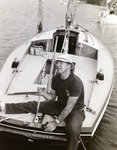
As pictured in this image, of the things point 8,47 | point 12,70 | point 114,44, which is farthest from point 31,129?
point 114,44

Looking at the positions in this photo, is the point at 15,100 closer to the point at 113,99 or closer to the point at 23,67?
the point at 23,67

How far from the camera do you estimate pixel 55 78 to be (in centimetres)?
386

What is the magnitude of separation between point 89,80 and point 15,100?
7.65ft

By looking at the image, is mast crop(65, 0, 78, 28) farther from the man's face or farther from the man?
the man's face

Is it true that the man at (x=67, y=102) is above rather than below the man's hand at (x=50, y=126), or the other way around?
above

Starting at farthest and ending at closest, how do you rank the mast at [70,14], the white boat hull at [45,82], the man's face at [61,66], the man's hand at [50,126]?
the mast at [70,14] → the white boat hull at [45,82] → the man's hand at [50,126] → the man's face at [61,66]

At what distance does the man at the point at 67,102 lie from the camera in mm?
3598

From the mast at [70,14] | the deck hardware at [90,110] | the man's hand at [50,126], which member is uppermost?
the mast at [70,14]

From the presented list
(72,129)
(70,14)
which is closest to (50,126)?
(72,129)

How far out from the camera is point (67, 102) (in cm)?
A: 368

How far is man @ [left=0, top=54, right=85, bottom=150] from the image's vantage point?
3598 mm

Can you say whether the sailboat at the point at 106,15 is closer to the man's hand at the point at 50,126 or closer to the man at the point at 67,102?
the man at the point at 67,102

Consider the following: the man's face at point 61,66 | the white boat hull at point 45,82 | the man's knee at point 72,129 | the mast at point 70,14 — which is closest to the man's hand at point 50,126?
the white boat hull at point 45,82

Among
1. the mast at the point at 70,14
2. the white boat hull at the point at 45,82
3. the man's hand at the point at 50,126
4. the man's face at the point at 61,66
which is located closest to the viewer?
the man's face at the point at 61,66
